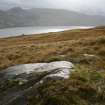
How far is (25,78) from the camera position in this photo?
523 inches

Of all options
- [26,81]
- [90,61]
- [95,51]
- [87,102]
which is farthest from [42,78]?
[95,51]

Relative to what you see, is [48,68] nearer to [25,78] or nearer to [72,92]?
[25,78]

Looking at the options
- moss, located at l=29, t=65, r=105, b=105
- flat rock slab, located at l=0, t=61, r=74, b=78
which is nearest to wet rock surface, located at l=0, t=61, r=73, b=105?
flat rock slab, located at l=0, t=61, r=74, b=78

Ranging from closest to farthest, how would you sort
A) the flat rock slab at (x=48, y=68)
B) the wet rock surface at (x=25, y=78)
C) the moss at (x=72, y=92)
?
the moss at (x=72, y=92) → the wet rock surface at (x=25, y=78) → the flat rock slab at (x=48, y=68)

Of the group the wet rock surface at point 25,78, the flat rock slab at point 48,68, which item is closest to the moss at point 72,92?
the wet rock surface at point 25,78

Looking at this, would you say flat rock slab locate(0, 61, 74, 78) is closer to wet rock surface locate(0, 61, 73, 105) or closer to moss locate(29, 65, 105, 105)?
wet rock surface locate(0, 61, 73, 105)

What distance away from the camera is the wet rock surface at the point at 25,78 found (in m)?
11.7

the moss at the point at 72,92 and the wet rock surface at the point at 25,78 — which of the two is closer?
the moss at the point at 72,92

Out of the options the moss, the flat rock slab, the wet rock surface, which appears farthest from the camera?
the flat rock slab

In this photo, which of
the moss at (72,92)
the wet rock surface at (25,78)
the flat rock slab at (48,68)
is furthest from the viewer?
the flat rock slab at (48,68)

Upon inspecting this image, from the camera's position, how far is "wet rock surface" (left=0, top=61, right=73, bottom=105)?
1172 cm

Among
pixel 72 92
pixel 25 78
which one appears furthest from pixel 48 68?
pixel 72 92

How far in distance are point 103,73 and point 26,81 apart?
3593 millimetres

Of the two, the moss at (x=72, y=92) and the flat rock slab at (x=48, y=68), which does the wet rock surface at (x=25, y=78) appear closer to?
the flat rock slab at (x=48, y=68)
